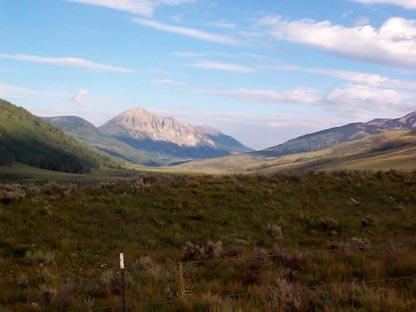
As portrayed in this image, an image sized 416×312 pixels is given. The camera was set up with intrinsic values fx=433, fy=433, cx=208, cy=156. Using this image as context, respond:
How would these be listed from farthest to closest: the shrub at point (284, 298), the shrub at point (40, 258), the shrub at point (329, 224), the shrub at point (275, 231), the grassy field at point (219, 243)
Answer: the shrub at point (329, 224)
the shrub at point (275, 231)
the shrub at point (40, 258)
the grassy field at point (219, 243)
the shrub at point (284, 298)

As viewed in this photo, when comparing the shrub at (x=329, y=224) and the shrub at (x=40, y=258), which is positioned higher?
the shrub at (x=40, y=258)

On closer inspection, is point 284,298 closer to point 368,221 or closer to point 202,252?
point 202,252

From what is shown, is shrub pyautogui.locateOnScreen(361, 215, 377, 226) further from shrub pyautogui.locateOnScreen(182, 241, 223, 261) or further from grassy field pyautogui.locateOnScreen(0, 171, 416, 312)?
shrub pyautogui.locateOnScreen(182, 241, 223, 261)

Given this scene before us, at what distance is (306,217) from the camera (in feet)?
60.8

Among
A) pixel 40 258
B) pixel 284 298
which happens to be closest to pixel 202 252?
pixel 40 258

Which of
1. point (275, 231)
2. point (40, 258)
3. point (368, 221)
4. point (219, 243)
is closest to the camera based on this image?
point (40, 258)

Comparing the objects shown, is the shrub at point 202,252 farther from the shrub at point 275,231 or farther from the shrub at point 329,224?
the shrub at point 329,224

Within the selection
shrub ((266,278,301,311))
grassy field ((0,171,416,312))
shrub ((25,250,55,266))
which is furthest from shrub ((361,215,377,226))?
shrub ((25,250,55,266))

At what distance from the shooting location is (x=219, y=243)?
44.2ft

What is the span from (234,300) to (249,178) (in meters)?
18.0

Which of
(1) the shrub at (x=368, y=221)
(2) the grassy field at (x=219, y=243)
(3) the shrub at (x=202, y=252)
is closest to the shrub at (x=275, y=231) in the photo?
(2) the grassy field at (x=219, y=243)

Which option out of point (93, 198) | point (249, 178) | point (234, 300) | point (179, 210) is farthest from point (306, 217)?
point (234, 300)

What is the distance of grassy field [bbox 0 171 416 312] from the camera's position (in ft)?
27.4

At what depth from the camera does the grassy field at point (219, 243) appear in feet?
27.4
